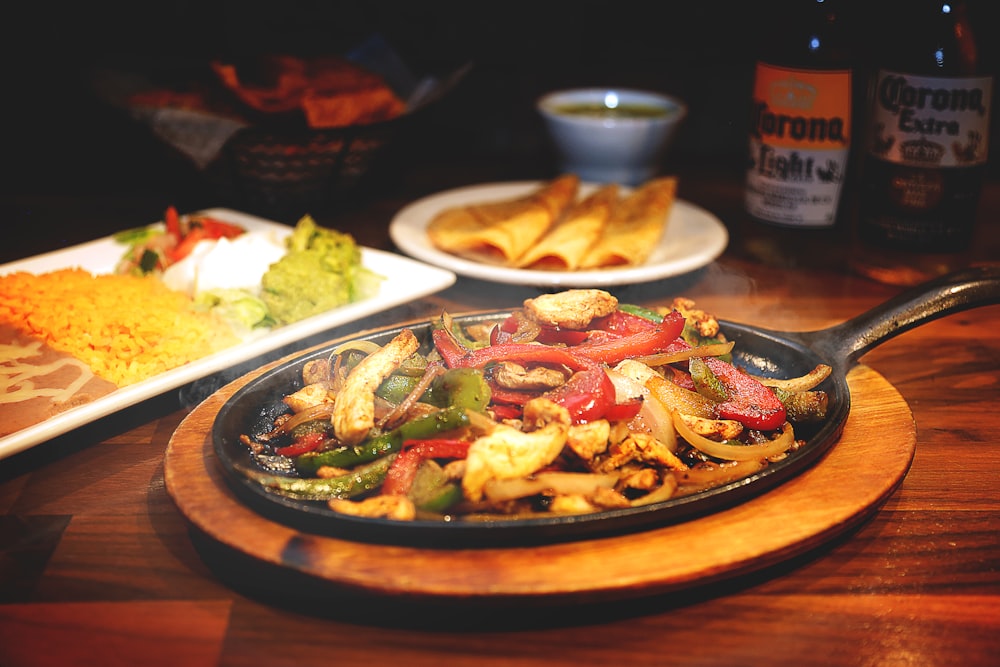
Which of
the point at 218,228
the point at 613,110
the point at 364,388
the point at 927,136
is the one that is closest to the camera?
the point at 364,388

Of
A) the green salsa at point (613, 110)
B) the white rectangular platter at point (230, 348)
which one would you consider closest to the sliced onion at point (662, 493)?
the white rectangular platter at point (230, 348)

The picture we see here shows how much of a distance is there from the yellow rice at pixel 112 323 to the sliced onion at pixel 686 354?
1.02 metres

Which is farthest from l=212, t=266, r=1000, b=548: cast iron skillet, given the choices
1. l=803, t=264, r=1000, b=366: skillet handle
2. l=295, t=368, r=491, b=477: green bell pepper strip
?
Answer: l=295, t=368, r=491, b=477: green bell pepper strip

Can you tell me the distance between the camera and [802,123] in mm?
Result: 2893

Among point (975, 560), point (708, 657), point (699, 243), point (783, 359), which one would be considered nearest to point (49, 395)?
point (708, 657)

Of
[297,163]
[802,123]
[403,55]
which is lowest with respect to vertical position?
[297,163]

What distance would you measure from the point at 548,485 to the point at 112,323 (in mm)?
1184

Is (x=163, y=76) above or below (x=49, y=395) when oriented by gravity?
above

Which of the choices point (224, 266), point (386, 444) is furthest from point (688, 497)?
point (224, 266)

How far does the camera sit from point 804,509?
4.46ft

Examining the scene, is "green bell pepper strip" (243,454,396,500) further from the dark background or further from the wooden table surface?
the dark background

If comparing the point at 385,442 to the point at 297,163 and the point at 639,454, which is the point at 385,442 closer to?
the point at 639,454

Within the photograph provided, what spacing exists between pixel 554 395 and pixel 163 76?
8.64 ft

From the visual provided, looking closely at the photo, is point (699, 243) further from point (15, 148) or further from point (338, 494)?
point (15, 148)
